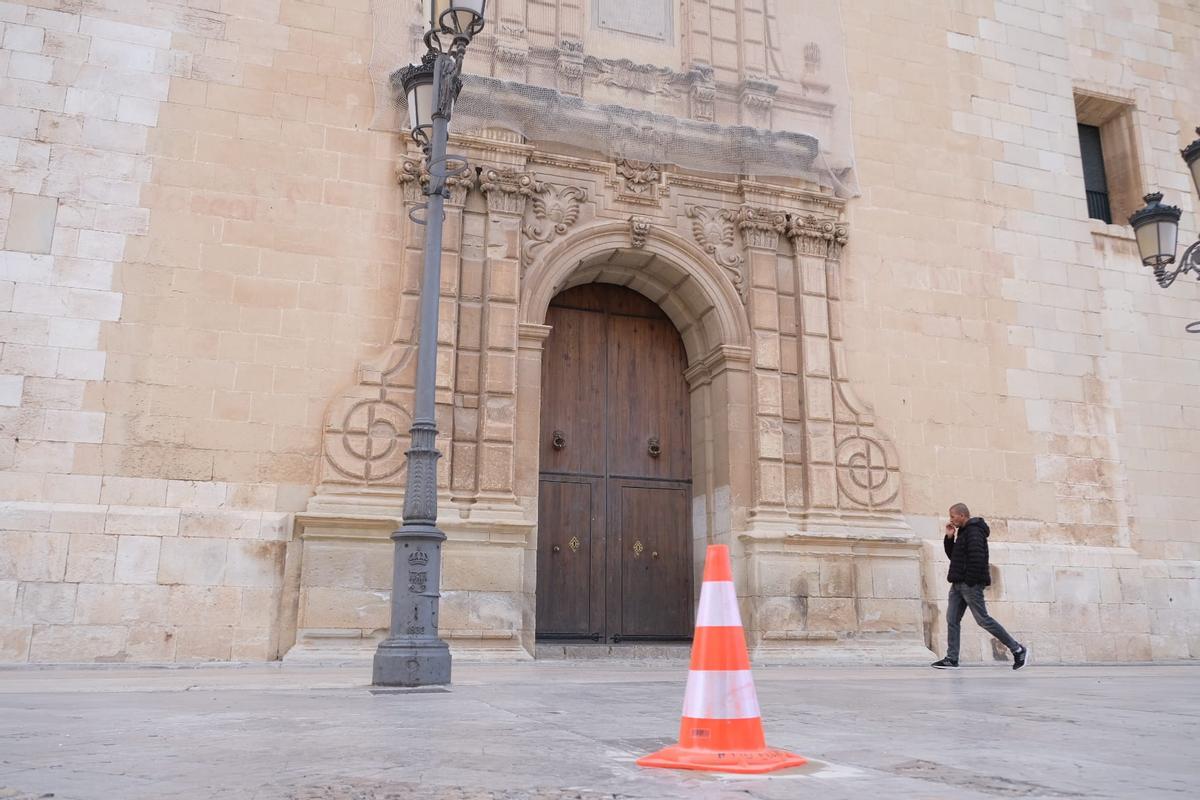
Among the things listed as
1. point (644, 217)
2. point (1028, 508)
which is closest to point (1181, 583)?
point (1028, 508)

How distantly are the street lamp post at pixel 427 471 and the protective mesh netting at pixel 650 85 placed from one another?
3.54 meters

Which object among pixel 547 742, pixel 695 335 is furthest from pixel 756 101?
pixel 547 742

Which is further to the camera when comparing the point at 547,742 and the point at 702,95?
the point at 702,95

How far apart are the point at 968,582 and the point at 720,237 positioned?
16.4 feet

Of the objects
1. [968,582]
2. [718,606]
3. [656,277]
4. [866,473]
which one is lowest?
[718,606]

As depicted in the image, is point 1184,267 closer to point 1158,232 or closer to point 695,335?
point 1158,232

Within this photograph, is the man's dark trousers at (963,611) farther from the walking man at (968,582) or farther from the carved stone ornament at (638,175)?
the carved stone ornament at (638,175)

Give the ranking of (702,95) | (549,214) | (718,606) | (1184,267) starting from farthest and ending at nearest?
(702,95) → (549,214) → (1184,267) → (718,606)

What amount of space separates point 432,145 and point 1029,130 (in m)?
10.1

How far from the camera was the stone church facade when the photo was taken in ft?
30.0

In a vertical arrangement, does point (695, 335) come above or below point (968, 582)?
above

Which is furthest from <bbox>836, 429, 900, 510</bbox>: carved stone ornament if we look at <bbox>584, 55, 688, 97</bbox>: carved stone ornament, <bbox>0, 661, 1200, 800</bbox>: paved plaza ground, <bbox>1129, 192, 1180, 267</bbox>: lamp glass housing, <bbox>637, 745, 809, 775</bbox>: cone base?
<bbox>637, 745, 809, 775</bbox>: cone base

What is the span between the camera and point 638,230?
36.7 ft

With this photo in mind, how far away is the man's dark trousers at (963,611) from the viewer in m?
9.33
